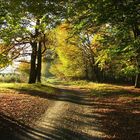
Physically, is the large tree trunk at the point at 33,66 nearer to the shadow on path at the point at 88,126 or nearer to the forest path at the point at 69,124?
the forest path at the point at 69,124

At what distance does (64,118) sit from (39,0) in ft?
20.7

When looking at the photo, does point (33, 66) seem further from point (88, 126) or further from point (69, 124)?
point (88, 126)

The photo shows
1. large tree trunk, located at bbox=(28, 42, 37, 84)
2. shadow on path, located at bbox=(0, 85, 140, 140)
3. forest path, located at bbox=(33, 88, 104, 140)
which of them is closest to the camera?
shadow on path, located at bbox=(0, 85, 140, 140)

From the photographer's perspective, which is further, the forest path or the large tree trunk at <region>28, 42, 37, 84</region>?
the large tree trunk at <region>28, 42, 37, 84</region>

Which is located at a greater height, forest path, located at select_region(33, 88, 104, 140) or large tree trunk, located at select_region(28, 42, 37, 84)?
large tree trunk, located at select_region(28, 42, 37, 84)

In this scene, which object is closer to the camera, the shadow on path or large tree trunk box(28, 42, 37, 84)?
the shadow on path

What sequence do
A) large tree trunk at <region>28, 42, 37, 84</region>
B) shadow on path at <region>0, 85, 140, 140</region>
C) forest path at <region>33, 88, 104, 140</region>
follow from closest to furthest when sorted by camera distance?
shadow on path at <region>0, 85, 140, 140</region> < forest path at <region>33, 88, 104, 140</region> < large tree trunk at <region>28, 42, 37, 84</region>

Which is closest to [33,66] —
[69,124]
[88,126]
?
[69,124]

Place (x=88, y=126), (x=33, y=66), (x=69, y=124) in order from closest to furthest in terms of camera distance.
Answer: (x=88, y=126), (x=69, y=124), (x=33, y=66)

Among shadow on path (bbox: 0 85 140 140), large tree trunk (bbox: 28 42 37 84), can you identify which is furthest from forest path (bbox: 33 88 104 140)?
large tree trunk (bbox: 28 42 37 84)

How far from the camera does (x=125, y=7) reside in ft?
Result: 51.2

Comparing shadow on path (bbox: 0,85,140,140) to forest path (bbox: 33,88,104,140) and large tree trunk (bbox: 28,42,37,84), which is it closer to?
forest path (bbox: 33,88,104,140)

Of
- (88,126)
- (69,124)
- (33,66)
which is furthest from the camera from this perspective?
(33,66)

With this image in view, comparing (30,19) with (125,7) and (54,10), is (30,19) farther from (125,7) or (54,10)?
(125,7)
